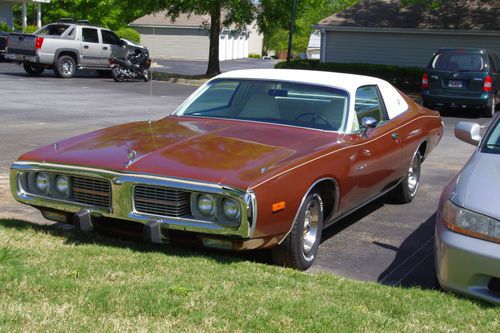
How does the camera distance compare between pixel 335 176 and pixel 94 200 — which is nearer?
pixel 94 200

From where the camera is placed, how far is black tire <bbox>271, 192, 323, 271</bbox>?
211 inches

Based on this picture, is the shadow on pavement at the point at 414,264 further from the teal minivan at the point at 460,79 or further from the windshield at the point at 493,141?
the teal minivan at the point at 460,79

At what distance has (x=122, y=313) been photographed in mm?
3959

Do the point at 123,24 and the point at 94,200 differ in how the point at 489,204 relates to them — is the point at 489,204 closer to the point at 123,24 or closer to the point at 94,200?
the point at 94,200

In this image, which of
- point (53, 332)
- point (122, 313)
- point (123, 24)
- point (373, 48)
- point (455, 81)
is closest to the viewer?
point (53, 332)

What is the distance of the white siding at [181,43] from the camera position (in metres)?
56.0

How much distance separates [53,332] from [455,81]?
16219 millimetres

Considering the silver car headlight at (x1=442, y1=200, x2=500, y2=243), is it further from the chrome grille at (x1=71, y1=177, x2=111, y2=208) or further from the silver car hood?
the chrome grille at (x1=71, y1=177, x2=111, y2=208)

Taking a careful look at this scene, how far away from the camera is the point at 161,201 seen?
518 cm

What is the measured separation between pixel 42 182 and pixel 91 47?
21.4 metres

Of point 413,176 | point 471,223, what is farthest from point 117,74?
point 471,223

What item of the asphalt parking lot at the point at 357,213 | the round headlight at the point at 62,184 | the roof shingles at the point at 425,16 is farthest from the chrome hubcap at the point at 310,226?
the roof shingles at the point at 425,16

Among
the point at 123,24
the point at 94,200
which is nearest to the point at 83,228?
the point at 94,200

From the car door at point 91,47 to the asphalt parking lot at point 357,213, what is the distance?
8.23ft
